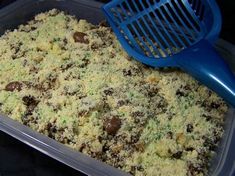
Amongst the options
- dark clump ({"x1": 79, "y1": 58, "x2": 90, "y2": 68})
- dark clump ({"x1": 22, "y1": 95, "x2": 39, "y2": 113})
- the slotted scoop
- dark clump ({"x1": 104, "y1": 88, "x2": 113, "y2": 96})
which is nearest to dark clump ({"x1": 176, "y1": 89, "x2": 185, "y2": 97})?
the slotted scoop

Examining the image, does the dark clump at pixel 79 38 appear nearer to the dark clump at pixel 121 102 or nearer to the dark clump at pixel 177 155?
the dark clump at pixel 121 102

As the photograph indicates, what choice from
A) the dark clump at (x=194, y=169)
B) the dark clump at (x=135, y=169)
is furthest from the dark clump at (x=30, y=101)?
the dark clump at (x=194, y=169)

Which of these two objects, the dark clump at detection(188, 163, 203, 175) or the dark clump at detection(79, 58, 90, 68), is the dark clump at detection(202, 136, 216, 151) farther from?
the dark clump at detection(79, 58, 90, 68)

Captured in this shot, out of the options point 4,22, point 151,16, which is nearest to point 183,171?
point 151,16

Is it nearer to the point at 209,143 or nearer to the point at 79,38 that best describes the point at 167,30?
the point at 79,38

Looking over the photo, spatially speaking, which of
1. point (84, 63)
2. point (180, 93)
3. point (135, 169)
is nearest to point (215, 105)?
point (180, 93)

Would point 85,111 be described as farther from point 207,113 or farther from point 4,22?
A: point 4,22
